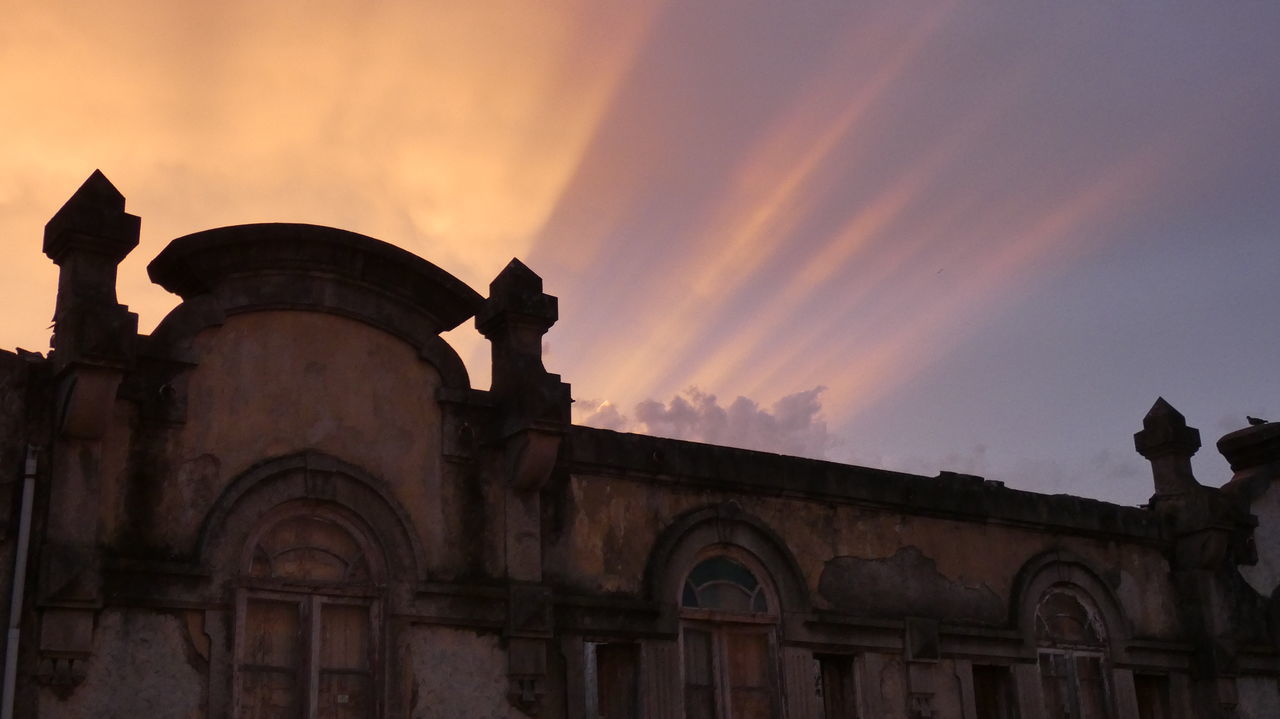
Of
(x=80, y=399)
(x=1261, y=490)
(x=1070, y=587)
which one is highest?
(x=1261, y=490)

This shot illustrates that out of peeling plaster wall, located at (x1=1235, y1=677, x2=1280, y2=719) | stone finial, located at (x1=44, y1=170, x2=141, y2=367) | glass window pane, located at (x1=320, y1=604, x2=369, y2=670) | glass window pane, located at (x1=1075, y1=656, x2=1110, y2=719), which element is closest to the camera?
stone finial, located at (x1=44, y1=170, x2=141, y2=367)

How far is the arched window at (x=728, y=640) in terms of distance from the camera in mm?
11844

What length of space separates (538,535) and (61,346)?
3879 millimetres

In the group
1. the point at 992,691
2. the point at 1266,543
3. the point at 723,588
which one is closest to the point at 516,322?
the point at 723,588

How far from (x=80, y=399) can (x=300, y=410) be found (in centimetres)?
169

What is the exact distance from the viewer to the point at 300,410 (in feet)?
33.8

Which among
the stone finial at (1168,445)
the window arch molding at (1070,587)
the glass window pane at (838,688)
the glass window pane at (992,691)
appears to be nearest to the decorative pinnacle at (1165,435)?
the stone finial at (1168,445)

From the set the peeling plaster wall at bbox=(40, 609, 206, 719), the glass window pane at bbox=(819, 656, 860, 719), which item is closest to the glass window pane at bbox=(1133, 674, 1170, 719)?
the glass window pane at bbox=(819, 656, 860, 719)

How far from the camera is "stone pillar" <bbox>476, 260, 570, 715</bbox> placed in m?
10.7

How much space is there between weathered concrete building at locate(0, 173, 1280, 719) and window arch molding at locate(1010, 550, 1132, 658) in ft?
0.15

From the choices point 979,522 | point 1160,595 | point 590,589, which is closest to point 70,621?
point 590,589

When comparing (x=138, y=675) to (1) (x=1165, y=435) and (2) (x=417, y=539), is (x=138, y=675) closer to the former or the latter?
(2) (x=417, y=539)

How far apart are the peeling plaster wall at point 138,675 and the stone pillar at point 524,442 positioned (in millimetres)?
2437

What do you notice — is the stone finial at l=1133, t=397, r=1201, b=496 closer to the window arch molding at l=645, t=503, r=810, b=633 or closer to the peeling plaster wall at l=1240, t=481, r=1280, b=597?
the peeling plaster wall at l=1240, t=481, r=1280, b=597
